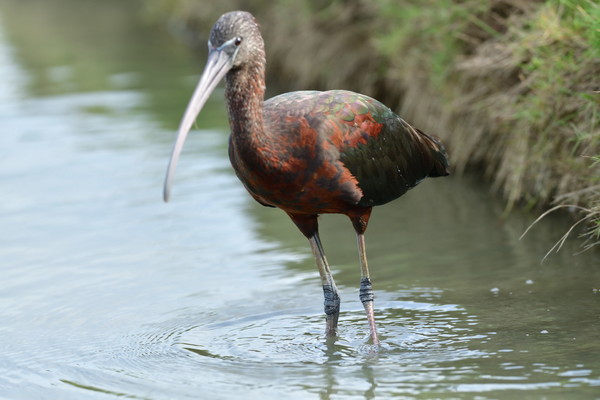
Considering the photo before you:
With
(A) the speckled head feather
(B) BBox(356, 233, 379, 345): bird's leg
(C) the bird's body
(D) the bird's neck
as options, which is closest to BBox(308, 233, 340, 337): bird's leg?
(B) BBox(356, 233, 379, 345): bird's leg

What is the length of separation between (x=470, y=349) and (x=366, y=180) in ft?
3.41

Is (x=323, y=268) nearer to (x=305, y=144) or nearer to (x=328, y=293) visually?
(x=328, y=293)

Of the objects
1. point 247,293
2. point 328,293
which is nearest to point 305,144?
point 328,293

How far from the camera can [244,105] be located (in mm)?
4984

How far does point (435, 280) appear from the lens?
6.68 meters

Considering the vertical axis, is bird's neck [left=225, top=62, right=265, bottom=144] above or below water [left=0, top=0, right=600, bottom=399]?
above

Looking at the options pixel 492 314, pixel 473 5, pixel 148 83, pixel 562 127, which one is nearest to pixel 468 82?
pixel 473 5

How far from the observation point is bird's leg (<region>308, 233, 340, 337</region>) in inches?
232

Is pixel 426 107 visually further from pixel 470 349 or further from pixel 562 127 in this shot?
pixel 470 349

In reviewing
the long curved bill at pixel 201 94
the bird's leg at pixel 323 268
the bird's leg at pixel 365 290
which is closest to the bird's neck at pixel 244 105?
the long curved bill at pixel 201 94

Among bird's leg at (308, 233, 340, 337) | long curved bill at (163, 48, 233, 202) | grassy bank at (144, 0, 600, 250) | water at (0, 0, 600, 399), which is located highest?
long curved bill at (163, 48, 233, 202)

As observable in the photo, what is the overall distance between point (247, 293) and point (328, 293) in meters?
0.87

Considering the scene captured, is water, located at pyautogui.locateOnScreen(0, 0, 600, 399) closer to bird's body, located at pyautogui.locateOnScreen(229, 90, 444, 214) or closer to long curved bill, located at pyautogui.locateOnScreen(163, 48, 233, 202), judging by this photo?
bird's body, located at pyautogui.locateOnScreen(229, 90, 444, 214)

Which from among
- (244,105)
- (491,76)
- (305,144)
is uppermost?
(244,105)
